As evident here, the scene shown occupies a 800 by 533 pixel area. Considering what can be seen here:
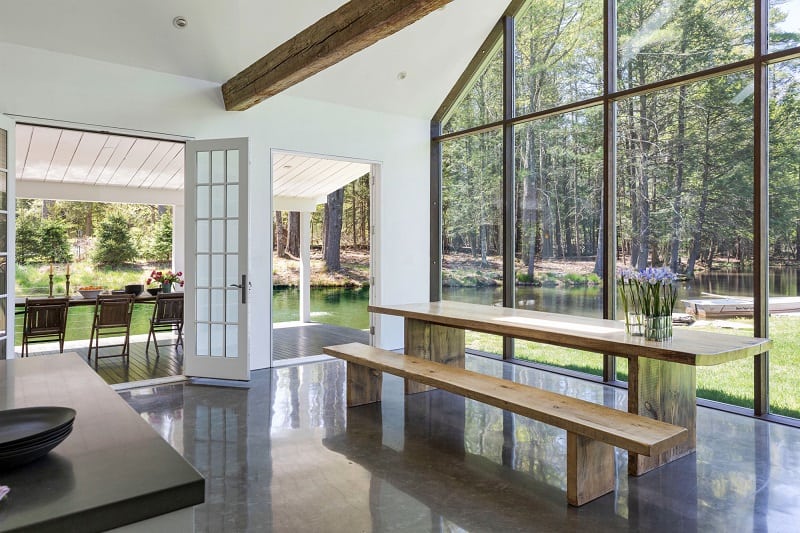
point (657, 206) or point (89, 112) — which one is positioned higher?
point (89, 112)

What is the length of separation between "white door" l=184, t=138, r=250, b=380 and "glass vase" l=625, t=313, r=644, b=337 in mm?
3303

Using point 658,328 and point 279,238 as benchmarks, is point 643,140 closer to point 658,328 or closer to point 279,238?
point 658,328

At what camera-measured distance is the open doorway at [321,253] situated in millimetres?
8062

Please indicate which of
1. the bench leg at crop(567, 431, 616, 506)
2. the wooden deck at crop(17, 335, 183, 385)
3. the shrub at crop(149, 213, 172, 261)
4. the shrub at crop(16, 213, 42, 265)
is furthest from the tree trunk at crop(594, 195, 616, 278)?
the shrub at crop(16, 213, 42, 265)

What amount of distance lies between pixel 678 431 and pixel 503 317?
1634 millimetres

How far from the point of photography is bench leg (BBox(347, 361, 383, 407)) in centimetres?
432

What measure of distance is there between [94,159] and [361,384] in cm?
484

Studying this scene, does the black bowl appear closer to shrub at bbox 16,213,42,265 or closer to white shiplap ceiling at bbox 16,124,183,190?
white shiplap ceiling at bbox 16,124,183,190

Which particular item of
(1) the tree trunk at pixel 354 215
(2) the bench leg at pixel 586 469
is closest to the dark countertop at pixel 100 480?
(2) the bench leg at pixel 586 469

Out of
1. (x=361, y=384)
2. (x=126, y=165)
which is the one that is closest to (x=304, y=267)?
(x=126, y=165)

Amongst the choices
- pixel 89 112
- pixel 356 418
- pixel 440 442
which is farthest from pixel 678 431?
pixel 89 112

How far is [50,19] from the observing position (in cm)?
417

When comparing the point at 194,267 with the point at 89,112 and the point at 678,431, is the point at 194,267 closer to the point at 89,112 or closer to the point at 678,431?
the point at 89,112

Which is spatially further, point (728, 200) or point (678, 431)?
point (728, 200)
